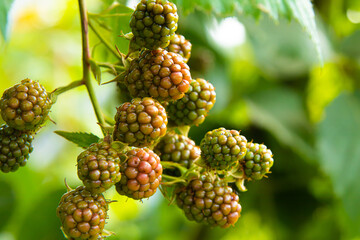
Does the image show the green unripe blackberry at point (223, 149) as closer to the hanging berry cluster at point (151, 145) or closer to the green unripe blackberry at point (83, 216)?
the hanging berry cluster at point (151, 145)

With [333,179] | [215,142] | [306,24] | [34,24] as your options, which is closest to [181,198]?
[215,142]

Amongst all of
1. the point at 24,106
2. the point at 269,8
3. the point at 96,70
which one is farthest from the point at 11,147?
the point at 269,8

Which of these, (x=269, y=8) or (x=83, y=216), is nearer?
(x=83, y=216)

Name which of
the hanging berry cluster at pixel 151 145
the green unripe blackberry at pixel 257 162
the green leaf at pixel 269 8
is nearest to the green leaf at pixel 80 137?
the hanging berry cluster at pixel 151 145

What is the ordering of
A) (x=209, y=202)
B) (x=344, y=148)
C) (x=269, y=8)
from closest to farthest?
1. (x=209, y=202)
2. (x=269, y=8)
3. (x=344, y=148)

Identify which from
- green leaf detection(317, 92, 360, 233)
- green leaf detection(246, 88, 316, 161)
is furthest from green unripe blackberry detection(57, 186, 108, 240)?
green leaf detection(246, 88, 316, 161)

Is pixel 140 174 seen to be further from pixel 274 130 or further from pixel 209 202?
pixel 274 130

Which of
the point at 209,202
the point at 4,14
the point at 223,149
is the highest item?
the point at 4,14
